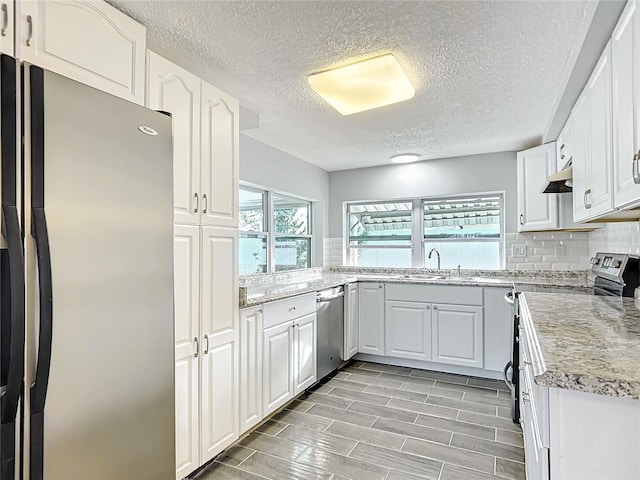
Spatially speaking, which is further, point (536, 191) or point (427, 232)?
point (427, 232)

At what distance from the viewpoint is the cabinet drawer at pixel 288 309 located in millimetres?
2505

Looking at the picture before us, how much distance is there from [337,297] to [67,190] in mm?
2683

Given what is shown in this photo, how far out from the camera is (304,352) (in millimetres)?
2953

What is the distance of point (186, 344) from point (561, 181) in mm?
2688

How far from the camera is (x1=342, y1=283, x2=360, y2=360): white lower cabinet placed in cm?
370

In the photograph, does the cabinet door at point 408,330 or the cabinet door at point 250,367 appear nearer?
the cabinet door at point 250,367

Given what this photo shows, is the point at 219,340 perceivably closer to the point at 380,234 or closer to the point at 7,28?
the point at 7,28

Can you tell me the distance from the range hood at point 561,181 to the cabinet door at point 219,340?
2.15m

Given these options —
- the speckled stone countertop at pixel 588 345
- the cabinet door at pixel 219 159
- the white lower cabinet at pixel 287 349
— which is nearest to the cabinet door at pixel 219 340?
the cabinet door at pixel 219 159

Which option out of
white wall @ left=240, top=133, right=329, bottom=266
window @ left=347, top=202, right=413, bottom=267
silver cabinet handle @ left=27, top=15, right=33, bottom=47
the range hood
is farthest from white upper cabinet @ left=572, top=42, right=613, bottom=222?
white wall @ left=240, top=133, right=329, bottom=266

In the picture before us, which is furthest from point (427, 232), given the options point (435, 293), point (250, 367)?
point (250, 367)

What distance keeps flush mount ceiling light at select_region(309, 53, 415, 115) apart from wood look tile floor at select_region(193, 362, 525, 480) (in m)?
2.15

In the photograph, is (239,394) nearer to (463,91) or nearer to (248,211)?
(248,211)

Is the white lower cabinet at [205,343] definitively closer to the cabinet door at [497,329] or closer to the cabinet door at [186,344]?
the cabinet door at [186,344]
